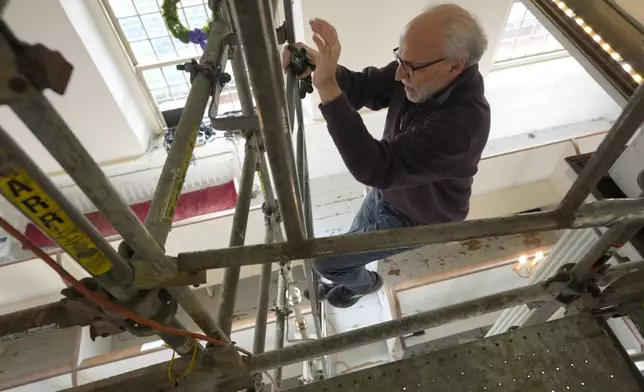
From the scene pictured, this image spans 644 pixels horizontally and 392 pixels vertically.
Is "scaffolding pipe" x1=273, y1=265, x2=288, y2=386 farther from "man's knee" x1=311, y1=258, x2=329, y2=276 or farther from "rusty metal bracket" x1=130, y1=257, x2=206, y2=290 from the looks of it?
"rusty metal bracket" x1=130, y1=257, x2=206, y2=290

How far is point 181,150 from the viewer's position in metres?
1.06

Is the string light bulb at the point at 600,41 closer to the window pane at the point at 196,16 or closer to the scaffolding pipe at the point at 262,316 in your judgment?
the scaffolding pipe at the point at 262,316

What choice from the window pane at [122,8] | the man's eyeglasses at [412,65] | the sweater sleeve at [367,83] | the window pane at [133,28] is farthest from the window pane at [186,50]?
the man's eyeglasses at [412,65]

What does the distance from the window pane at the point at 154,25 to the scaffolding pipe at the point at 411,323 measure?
2.73 m

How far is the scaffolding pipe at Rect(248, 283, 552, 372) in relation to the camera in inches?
46.4

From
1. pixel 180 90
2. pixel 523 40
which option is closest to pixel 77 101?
pixel 180 90

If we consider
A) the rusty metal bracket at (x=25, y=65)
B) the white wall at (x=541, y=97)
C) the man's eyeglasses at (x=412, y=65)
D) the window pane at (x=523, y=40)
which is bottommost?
the rusty metal bracket at (x=25, y=65)

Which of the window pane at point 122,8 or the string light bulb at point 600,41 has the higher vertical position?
the window pane at point 122,8

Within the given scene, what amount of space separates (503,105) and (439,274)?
1.51 metres

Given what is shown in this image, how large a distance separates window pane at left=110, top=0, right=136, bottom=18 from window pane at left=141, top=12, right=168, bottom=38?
82 millimetres

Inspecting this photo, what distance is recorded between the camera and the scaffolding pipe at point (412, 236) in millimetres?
893

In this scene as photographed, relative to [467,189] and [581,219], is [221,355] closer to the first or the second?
[581,219]

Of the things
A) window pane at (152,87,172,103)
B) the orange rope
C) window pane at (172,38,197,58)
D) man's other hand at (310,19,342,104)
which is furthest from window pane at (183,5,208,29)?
the orange rope

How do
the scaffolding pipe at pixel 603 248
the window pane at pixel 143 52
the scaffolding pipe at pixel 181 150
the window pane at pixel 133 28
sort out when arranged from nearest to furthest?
the scaffolding pipe at pixel 181 150 → the scaffolding pipe at pixel 603 248 → the window pane at pixel 133 28 → the window pane at pixel 143 52
